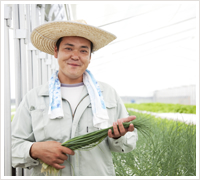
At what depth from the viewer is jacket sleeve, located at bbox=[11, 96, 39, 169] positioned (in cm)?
115

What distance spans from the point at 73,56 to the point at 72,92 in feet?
0.80

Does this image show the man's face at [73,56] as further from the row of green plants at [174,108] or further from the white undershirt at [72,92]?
the row of green plants at [174,108]

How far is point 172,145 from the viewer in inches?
73.3

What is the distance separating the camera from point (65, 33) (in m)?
1.31


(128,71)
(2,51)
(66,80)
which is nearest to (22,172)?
(66,80)

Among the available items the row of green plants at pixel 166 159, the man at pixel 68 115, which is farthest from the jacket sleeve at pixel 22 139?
the row of green plants at pixel 166 159

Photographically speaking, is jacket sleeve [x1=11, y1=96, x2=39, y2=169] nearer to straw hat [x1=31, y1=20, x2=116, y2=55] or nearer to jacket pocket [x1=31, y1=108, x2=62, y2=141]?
jacket pocket [x1=31, y1=108, x2=62, y2=141]

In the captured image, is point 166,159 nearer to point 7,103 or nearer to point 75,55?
point 75,55

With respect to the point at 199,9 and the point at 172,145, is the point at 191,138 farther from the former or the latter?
the point at 199,9

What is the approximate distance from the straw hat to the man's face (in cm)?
4

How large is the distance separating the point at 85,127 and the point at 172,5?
4168mm

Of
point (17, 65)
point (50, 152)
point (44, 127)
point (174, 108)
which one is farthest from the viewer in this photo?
point (174, 108)

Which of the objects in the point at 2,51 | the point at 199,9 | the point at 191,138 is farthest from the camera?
the point at 191,138

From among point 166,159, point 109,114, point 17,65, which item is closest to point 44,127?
point 109,114
